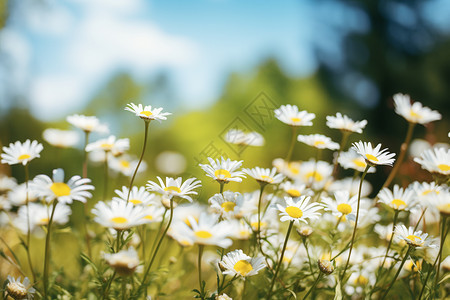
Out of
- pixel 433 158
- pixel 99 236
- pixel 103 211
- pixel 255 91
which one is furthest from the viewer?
pixel 255 91

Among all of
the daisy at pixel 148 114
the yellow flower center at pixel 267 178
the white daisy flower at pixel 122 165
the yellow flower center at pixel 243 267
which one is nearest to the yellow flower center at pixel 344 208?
the yellow flower center at pixel 267 178

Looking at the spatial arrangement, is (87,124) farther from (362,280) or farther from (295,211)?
(362,280)

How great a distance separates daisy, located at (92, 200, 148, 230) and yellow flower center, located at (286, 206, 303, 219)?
1.12 feet

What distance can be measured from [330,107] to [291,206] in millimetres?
9210

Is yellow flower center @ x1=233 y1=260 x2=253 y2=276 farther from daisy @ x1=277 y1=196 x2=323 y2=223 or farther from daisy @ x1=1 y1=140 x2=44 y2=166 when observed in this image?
daisy @ x1=1 y1=140 x2=44 y2=166

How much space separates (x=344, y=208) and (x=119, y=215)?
594 mm

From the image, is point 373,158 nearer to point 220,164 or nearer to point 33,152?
point 220,164

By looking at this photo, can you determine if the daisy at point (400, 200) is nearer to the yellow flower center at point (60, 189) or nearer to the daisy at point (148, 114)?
the daisy at point (148, 114)

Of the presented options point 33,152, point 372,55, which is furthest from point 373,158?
point 372,55

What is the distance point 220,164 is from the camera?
37.1 inches

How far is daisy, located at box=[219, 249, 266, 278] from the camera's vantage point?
2.61 ft

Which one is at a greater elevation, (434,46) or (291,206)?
(434,46)

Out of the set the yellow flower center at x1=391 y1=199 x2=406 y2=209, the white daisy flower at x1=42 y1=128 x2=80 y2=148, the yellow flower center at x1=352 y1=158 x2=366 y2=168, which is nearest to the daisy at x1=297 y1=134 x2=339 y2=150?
the yellow flower center at x1=352 y1=158 x2=366 y2=168

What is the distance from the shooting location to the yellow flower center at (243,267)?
31.6 inches
